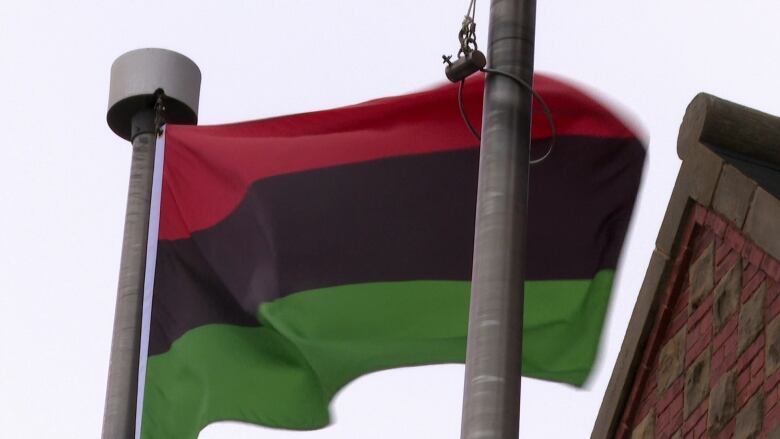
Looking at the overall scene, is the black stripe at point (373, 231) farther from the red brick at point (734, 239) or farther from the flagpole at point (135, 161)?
the red brick at point (734, 239)

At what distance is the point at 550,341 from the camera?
367 inches

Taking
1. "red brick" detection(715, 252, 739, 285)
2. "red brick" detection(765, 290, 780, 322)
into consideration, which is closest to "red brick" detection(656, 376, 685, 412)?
"red brick" detection(715, 252, 739, 285)

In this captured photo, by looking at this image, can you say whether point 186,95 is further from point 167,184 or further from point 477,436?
point 477,436

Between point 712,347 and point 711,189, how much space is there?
2.78 feet

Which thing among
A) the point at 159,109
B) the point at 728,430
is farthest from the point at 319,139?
the point at 728,430

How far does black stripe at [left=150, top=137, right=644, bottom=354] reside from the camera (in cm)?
936

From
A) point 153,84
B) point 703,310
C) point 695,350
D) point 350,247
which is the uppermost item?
point 153,84

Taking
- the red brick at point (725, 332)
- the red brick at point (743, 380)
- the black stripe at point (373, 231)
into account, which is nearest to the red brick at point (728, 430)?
the red brick at point (743, 380)

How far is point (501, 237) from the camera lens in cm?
713

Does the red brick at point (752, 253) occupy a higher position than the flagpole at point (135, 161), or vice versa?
the flagpole at point (135, 161)

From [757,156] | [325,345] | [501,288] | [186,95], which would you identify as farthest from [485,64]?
[186,95]

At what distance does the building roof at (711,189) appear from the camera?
8195 millimetres

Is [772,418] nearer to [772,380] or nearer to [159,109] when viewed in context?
[772,380]

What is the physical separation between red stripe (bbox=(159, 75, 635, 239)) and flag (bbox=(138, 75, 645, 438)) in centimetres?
1
